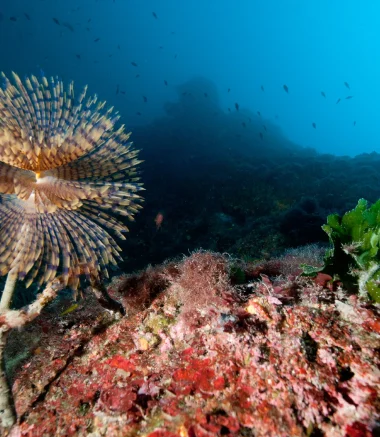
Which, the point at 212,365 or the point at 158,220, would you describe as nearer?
the point at 212,365

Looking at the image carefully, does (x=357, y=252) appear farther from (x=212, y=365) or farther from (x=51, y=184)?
(x=51, y=184)

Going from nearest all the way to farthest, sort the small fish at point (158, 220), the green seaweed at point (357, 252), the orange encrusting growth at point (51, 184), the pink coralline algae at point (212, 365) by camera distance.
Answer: the pink coralline algae at point (212, 365) < the orange encrusting growth at point (51, 184) < the green seaweed at point (357, 252) < the small fish at point (158, 220)

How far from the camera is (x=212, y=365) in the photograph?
190 cm

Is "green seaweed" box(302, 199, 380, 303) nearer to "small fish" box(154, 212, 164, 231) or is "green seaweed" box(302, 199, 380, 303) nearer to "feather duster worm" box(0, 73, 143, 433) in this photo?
"feather duster worm" box(0, 73, 143, 433)

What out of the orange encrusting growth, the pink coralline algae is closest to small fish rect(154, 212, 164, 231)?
the pink coralline algae

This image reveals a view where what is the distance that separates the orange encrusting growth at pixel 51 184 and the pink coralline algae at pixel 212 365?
83 cm

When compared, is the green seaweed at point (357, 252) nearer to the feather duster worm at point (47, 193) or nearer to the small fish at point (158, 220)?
the feather duster worm at point (47, 193)

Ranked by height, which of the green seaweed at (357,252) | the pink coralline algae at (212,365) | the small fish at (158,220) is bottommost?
the pink coralline algae at (212,365)

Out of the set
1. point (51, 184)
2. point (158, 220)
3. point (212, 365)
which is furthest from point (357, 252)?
point (158, 220)

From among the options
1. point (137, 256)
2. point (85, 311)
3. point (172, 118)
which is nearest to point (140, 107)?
point (172, 118)

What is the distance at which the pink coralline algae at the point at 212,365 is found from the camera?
1.54 meters

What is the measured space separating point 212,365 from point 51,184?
69.9 inches

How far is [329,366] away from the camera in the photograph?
169 cm

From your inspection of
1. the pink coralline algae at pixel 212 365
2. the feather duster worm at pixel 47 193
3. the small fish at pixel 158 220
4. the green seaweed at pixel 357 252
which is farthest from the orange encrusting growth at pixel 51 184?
the small fish at pixel 158 220
